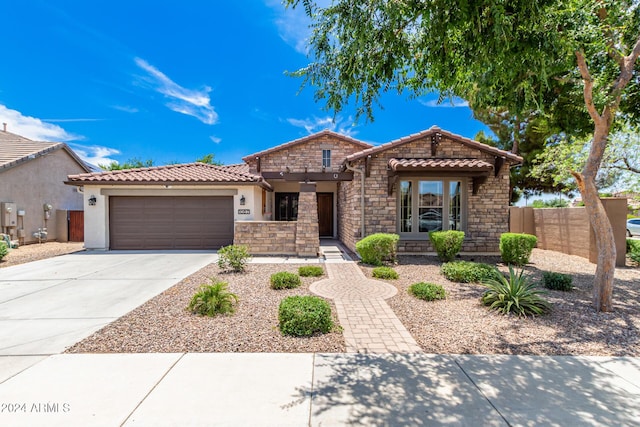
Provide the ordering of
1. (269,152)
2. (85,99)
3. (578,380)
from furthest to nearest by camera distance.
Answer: (85,99)
(269,152)
(578,380)

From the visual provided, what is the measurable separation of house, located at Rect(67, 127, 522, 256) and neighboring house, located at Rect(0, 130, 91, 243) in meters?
4.64

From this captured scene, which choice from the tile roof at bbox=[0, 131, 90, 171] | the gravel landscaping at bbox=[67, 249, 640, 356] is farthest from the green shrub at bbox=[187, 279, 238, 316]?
the tile roof at bbox=[0, 131, 90, 171]

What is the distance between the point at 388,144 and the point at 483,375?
8.18 metres

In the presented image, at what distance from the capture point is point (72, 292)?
5906 mm

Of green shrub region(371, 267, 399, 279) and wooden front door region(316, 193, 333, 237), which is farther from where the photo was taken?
wooden front door region(316, 193, 333, 237)

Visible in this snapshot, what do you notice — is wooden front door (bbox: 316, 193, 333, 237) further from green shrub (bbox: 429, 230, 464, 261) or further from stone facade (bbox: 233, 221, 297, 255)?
green shrub (bbox: 429, 230, 464, 261)

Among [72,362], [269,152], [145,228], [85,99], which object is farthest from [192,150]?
[72,362]

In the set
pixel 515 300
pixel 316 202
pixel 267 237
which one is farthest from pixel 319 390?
pixel 316 202

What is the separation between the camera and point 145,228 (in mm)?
11664

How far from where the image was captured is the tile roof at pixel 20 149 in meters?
13.0

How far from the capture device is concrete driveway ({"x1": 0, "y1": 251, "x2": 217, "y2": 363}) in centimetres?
389

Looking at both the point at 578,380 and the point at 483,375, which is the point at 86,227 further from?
the point at 578,380

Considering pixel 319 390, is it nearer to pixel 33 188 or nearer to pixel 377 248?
pixel 377 248

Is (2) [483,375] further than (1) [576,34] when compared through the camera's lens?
No
